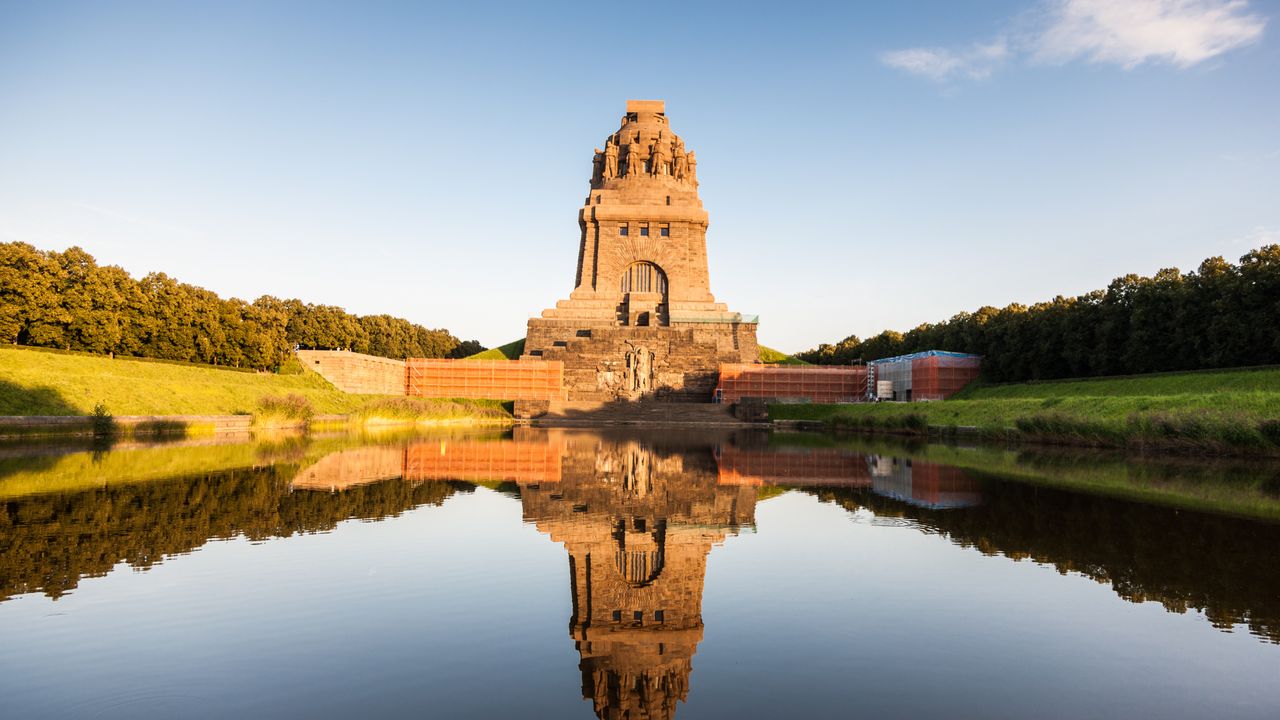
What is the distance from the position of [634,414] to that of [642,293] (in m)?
21.7

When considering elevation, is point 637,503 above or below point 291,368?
below

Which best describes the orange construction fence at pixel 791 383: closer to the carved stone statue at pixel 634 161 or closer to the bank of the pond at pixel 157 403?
the bank of the pond at pixel 157 403

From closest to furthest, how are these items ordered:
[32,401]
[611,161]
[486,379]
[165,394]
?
[32,401] < [165,394] < [486,379] < [611,161]

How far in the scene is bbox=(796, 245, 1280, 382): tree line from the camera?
36094mm

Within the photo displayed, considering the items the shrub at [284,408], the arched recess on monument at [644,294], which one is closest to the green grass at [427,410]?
the shrub at [284,408]

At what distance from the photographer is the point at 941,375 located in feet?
187

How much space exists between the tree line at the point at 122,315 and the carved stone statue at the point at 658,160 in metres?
Answer: 34.0

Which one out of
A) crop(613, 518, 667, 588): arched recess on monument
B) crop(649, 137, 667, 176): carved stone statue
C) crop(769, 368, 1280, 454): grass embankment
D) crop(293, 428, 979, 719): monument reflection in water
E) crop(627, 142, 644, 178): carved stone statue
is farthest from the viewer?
crop(649, 137, 667, 176): carved stone statue

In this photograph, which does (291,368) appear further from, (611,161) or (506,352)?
(611,161)

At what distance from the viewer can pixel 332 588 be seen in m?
6.78

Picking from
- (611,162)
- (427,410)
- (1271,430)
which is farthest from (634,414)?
(1271,430)

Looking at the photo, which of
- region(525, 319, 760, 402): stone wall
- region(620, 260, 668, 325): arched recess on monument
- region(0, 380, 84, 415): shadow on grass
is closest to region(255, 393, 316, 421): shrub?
region(0, 380, 84, 415): shadow on grass

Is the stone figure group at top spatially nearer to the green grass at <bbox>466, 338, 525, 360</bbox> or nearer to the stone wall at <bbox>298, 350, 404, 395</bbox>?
the green grass at <bbox>466, 338, 525, 360</bbox>

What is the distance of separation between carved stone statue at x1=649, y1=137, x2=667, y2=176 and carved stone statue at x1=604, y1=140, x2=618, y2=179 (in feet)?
10.7
